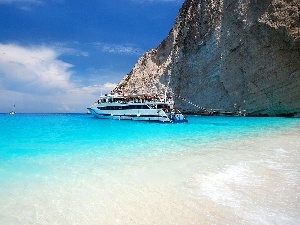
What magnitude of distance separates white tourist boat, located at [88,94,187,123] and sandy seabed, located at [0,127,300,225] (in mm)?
25887

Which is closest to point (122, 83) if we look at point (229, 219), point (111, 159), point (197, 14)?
point (197, 14)

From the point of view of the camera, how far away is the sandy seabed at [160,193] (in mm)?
4430

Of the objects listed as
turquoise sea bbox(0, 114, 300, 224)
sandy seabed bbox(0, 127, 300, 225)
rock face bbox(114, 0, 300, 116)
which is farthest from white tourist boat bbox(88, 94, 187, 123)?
sandy seabed bbox(0, 127, 300, 225)

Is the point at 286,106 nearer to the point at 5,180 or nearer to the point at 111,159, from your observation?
the point at 111,159

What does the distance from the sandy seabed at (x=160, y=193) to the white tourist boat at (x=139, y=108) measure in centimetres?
2589

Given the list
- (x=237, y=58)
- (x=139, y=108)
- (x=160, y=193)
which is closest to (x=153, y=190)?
(x=160, y=193)

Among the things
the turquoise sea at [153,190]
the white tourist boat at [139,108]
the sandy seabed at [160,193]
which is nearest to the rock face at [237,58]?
the white tourist boat at [139,108]

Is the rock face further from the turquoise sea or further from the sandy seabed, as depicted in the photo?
the sandy seabed

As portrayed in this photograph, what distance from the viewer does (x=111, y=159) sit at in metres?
9.58

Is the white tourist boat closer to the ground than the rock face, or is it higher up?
closer to the ground

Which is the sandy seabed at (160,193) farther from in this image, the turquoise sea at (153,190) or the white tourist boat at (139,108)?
the white tourist boat at (139,108)

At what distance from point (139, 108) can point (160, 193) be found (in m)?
32.1

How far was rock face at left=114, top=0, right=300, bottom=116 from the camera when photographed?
130ft

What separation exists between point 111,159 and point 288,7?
38.8 m
